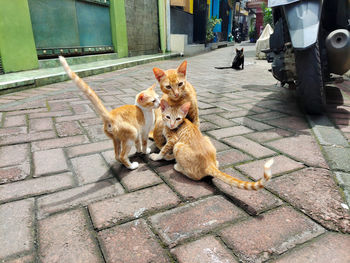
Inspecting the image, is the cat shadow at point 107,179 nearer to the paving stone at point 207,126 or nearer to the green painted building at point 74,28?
the paving stone at point 207,126

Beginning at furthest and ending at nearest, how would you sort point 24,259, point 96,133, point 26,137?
point 96,133 → point 26,137 → point 24,259

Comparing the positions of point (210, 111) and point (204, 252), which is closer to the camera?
point (204, 252)

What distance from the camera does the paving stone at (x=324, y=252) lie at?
3.63 ft

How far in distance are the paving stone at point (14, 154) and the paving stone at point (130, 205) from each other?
97cm

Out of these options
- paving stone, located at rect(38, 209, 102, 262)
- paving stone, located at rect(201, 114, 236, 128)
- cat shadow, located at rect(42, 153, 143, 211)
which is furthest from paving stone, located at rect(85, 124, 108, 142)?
paving stone, located at rect(201, 114, 236, 128)

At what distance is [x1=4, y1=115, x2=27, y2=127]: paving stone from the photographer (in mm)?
2842

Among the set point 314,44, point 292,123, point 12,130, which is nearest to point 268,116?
point 292,123

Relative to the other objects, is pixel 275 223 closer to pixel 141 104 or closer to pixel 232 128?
pixel 141 104

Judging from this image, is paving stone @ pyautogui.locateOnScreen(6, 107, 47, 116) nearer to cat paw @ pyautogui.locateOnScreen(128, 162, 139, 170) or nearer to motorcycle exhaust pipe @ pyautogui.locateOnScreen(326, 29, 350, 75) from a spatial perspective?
cat paw @ pyautogui.locateOnScreen(128, 162, 139, 170)

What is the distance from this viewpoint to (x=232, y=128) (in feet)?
8.97

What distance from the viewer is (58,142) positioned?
93.8 inches

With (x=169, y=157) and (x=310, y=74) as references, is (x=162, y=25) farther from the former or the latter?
(x=169, y=157)

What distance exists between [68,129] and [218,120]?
170 centimetres

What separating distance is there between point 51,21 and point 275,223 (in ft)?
23.0
